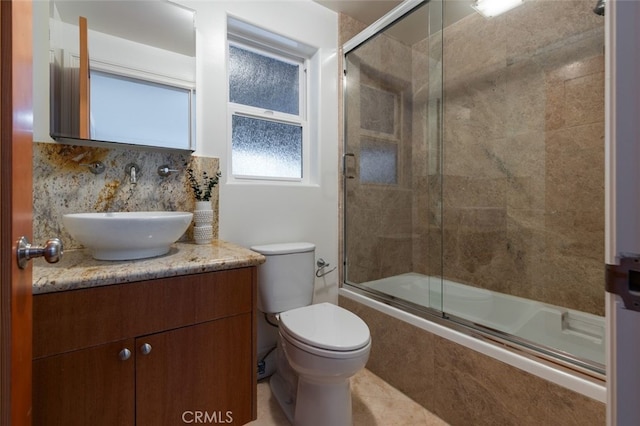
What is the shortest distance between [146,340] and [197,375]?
23 centimetres

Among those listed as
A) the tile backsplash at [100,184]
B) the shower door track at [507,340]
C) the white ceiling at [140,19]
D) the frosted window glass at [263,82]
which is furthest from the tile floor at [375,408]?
the white ceiling at [140,19]

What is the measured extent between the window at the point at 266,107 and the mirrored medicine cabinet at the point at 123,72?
0.34m

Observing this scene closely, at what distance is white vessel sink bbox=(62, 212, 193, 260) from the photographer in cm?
95

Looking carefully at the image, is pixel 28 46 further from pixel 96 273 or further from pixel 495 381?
pixel 495 381

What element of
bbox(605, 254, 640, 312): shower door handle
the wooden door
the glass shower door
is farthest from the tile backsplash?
bbox(605, 254, 640, 312): shower door handle

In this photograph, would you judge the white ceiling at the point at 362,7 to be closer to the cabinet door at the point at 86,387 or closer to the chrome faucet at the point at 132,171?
the chrome faucet at the point at 132,171

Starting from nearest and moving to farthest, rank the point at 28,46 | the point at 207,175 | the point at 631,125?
1. the point at 631,125
2. the point at 28,46
3. the point at 207,175

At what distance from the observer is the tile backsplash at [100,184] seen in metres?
1.18

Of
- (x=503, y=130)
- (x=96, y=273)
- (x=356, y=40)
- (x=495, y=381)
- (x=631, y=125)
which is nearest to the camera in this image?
(x=631, y=125)

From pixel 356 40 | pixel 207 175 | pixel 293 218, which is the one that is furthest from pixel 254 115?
pixel 356 40

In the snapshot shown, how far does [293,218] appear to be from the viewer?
5.98 ft

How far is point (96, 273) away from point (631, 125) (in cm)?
122

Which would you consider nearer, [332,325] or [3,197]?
[3,197]

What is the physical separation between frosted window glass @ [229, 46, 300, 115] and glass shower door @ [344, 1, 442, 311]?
383 millimetres
